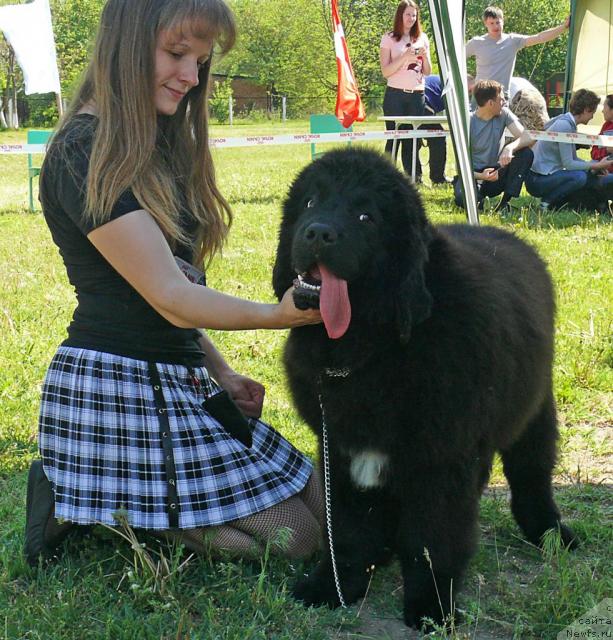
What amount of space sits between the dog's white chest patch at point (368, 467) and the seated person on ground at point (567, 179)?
24.5ft

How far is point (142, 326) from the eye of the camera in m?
3.01

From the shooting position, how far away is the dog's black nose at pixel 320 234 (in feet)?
7.67

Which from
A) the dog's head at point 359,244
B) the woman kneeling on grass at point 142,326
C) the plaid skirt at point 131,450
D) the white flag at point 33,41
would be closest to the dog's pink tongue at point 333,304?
the dog's head at point 359,244

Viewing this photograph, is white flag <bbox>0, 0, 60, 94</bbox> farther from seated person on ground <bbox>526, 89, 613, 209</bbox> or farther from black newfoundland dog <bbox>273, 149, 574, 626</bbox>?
black newfoundland dog <bbox>273, 149, 574, 626</bbox>

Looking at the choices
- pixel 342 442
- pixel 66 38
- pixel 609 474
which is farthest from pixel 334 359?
pixel 66 38

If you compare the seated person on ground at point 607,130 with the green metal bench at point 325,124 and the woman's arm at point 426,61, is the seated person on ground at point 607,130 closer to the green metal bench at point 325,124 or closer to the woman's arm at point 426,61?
the woman's arm at point 426,61

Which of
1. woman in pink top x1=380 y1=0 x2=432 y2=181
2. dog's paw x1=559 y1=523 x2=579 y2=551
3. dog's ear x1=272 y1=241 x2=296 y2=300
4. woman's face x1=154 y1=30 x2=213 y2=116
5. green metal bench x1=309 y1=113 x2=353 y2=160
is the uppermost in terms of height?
woman in pink top x1=380 y1=0 x2=432 y2=181

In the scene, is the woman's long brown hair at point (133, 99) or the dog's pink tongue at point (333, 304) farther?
the woman's long brown hair at point (133, 99)

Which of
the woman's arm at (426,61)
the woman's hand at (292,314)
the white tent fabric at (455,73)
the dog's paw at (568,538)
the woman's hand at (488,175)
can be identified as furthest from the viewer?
the woman's arm at (426,61)

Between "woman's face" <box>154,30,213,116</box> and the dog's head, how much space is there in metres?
0.62

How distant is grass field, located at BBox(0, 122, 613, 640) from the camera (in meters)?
2.53

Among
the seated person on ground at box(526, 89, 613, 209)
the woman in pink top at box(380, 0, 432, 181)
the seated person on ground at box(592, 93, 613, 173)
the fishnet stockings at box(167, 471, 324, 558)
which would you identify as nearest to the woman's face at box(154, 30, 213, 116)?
the fishnet stockings at box(167, 471, 324, 558)

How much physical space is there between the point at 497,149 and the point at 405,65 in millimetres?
2505

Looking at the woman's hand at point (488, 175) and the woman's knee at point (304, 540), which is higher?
the woman's hand at point (488, 175)
